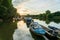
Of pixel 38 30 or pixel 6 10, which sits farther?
pixel 6 10

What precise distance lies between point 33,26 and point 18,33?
263 centimetres

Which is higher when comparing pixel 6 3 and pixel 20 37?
pixel 6 3

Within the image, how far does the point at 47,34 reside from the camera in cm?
2230

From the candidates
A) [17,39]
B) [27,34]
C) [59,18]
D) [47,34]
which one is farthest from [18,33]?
[59,18]

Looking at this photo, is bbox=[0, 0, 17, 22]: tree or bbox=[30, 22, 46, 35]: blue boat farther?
bbox=[0, 0, 17, 22]: tree

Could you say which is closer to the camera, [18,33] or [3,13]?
[18,33]

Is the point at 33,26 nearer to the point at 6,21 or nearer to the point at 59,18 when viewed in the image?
the point at 6,21

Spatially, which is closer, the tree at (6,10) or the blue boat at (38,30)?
the blue boat at (38,30)

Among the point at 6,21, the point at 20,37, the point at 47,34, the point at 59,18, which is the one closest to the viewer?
the point at 47,34

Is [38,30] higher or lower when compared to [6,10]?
lower

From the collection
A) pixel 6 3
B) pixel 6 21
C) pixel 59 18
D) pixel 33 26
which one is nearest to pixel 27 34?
pixel 33 26

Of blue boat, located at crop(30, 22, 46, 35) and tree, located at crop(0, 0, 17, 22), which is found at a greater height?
tree, located at crop(0, 0, 17, 22)

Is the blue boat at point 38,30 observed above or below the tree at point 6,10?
below

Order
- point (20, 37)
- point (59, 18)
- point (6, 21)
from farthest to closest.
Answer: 1. point (59, 18)
2. point (6, 21)
3. point (20, 37)
